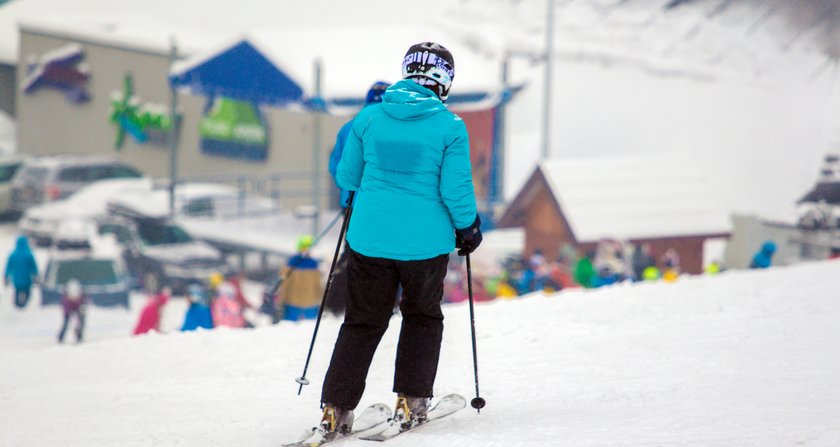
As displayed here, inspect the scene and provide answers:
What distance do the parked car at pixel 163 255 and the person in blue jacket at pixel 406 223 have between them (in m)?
13.2

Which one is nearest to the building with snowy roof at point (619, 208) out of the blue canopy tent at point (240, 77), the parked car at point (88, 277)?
the blue canopy tent at point (240, 77)

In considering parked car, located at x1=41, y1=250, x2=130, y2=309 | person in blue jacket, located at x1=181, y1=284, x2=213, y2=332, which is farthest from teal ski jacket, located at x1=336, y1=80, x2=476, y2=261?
parked car, located at x1=41, y1=250, x2=130, y2=309

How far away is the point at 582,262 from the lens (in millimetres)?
12398

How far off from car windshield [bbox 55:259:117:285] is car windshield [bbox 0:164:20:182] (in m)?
10.2

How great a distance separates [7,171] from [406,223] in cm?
2295

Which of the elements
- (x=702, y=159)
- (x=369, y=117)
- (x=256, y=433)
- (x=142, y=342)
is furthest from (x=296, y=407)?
(x=702, y=159)

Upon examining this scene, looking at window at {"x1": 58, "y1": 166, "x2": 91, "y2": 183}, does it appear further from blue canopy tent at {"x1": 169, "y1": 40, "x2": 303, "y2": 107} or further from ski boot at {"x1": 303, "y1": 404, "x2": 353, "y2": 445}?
ski boot at {"x1": 303, "y1": 404, "x2": 353, "y2": 445}

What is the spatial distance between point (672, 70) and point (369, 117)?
2596cm

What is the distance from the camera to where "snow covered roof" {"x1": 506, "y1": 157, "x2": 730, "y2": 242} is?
48.4 ft

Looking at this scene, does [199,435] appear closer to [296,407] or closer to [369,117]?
[296,407]

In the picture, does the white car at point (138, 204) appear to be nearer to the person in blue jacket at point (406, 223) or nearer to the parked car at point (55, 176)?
the parked car at point (55, 176)

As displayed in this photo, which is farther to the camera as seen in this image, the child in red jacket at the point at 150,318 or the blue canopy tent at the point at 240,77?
the blue canopy tent at the point at 240,77

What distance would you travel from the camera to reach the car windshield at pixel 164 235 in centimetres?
1706

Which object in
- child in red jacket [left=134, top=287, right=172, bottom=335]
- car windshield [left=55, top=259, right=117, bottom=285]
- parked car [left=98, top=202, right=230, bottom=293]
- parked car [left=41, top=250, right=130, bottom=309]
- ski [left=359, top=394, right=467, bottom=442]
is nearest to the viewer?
ski [left=359, top=394, right=467, bottom=442]
